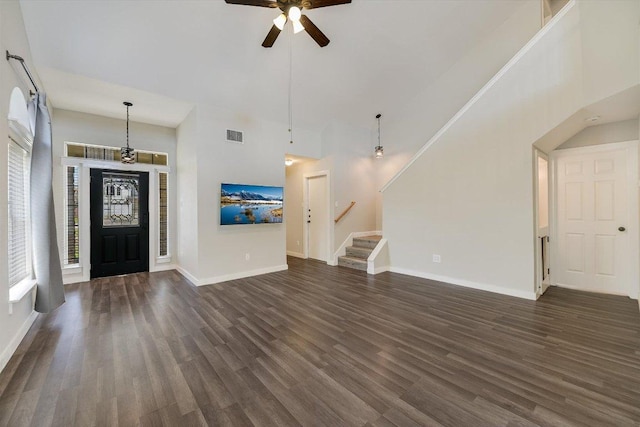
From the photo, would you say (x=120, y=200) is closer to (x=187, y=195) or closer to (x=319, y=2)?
(x=187, y=195)

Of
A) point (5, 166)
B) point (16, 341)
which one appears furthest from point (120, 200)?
point (16, 341)

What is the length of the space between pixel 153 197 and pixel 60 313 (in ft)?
8.99

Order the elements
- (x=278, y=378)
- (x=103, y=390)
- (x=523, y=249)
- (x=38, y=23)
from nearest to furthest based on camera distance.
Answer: (x=103, y=390) < (x=278, y=378) < (x=38, y=23) < (x=523, y=249)

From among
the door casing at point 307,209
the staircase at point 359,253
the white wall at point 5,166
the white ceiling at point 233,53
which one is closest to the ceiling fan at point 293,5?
the white ceiling at point 233,53

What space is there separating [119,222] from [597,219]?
8329 millimetres

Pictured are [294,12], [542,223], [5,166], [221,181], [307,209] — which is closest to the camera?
[5,166]

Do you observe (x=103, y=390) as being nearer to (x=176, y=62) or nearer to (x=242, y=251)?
(x=242, y=251)

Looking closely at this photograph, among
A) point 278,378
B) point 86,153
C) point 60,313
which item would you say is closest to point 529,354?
point 278,378

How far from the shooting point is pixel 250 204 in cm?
507

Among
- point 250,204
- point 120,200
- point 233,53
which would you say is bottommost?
point 250,204

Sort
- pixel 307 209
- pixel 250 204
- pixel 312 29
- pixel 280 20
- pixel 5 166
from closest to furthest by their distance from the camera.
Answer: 1. pixel 5 166
2. pixel 280 20
3. pixel 312 29
4. pixel 250 204
5. pixel 307 209

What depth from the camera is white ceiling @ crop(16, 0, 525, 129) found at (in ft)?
10.6

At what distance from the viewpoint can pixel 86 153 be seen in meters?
4.89

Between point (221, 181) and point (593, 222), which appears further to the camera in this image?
point (221, 181)
